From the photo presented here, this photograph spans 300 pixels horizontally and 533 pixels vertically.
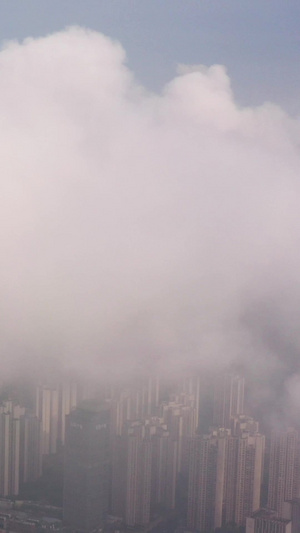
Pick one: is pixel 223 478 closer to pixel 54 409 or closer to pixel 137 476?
pixel 137 476

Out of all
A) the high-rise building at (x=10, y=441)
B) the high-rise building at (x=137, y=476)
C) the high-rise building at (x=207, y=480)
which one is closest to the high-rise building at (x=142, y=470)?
the high-rise building at (x=137, y=476)

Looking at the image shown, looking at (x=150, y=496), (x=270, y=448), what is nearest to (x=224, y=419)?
(x=270, y=448)

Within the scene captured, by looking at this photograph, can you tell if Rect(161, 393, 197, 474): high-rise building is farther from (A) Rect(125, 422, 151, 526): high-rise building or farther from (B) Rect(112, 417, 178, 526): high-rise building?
(A) Rect(125, 422, 151, 526): high-rise building

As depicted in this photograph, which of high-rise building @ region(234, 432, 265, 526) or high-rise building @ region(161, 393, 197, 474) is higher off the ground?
high-rise building @ region(161, 393, 197, 474)

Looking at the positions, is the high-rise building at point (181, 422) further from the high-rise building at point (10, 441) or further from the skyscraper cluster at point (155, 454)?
the high-rise building at point (10, 441)

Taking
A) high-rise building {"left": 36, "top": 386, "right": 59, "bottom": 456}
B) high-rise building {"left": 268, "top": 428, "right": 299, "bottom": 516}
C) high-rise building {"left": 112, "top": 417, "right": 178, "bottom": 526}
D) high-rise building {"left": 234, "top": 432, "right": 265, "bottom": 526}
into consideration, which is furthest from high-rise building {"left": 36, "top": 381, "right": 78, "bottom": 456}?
high-rise building {"left": 268, "top": 428, "right": 299, "bottom": 516}

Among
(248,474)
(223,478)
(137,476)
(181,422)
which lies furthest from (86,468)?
(248,474)
